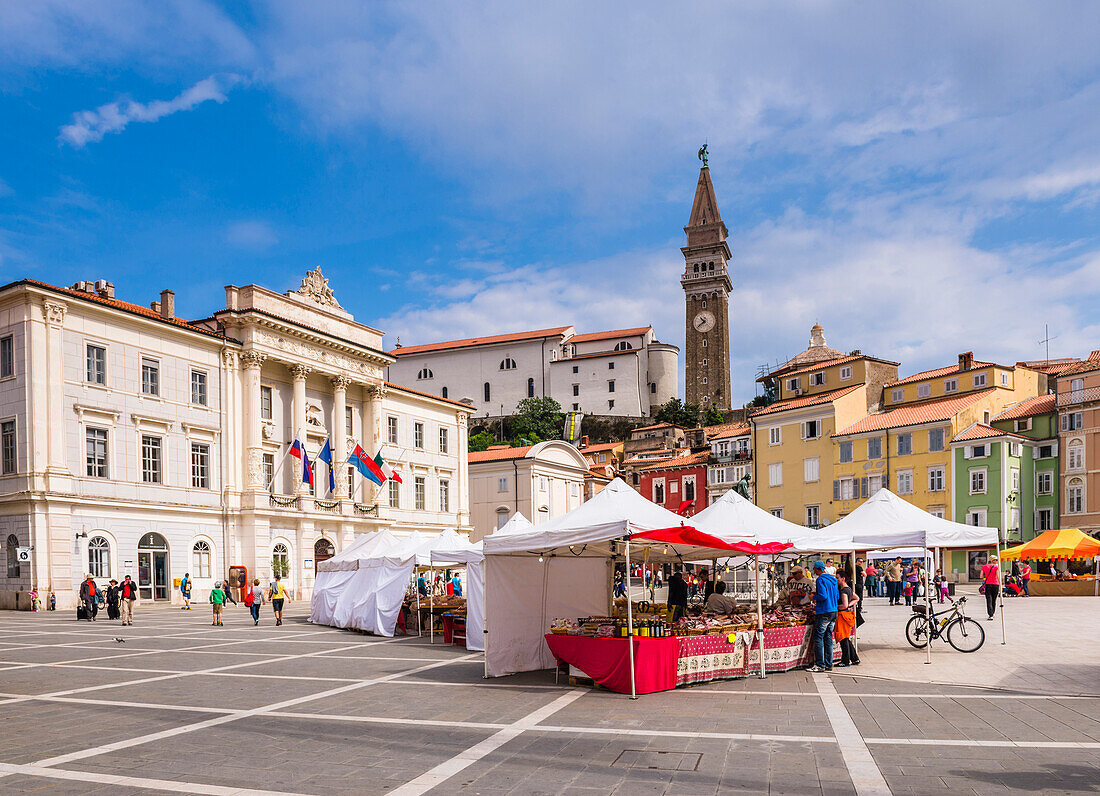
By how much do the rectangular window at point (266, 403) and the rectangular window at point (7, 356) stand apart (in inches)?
506

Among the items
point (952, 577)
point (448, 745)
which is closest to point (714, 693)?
point (448, 745)

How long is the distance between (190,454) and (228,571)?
6054 millimetres

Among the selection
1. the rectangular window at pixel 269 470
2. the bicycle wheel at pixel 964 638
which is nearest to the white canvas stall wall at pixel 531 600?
the bicycle wheel at pixel 964 638

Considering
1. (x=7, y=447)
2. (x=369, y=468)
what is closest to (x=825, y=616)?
(x=369, y=468)

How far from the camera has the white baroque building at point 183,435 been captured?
35.9 m

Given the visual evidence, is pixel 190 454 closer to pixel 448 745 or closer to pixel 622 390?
pixel 448 745

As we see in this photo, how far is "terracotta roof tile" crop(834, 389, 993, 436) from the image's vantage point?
56.1 m

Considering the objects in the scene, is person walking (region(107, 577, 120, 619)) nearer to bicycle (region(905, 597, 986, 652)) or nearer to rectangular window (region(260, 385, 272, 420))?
rectangular window (region(260, 385, 272, 420))

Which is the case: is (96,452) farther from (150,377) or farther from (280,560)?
(280,560)

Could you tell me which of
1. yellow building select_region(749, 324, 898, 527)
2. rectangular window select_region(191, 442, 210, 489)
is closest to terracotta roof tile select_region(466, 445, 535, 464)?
yellow building select_region(749, 324, 898, 527)

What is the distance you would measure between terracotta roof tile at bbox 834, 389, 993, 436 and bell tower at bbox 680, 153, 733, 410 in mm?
60076

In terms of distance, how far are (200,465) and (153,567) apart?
5697 mm

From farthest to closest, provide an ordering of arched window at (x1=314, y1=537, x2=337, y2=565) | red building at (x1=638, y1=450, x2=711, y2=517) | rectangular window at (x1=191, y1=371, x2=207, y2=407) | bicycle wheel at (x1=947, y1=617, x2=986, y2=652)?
red building at (x1=638, y1=450, x2=711, y2=517), arched window at (x1=314, y1=537, x2=337, y2=565), rectangular window at (x1=191, y1=371, x2=207, y2=407), bicycle wheel at (x1=947, y1=617, x2=986, y2=652)

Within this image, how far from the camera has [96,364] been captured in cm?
3878
